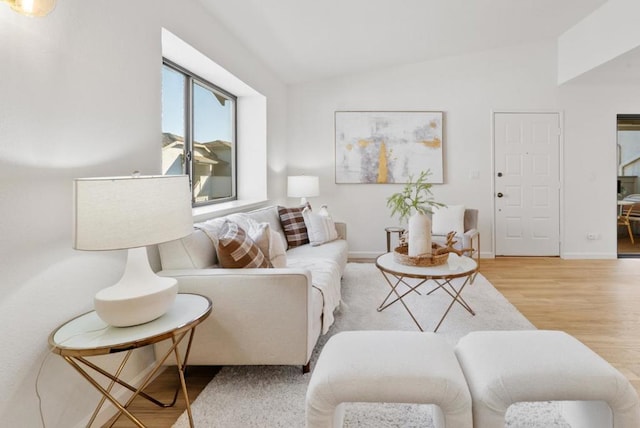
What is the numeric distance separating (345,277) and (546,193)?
10.4 feet

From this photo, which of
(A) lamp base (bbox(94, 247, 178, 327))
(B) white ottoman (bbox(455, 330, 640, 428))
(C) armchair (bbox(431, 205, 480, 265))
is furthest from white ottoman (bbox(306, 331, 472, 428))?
(C) armchair (bbox(431, 205, 480, 265))

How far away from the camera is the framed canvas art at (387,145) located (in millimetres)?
5059

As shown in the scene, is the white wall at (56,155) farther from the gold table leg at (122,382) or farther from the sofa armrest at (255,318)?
the sofa armrest at (255,318)

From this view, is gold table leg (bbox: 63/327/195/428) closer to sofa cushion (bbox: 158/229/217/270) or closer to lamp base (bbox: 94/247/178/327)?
lamp base (bbox: 94/247/178/327)

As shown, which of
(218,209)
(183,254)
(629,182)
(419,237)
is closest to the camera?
(183,254)

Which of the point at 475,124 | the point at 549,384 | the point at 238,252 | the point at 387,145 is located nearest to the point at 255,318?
the point at 238,252

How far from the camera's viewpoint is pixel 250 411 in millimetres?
1729

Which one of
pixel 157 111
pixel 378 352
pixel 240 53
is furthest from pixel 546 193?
pixel 157 111

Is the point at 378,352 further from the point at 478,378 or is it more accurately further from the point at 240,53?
the point at 240,53

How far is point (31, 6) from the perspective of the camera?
1.24 m

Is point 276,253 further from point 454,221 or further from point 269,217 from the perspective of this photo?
point 454,221

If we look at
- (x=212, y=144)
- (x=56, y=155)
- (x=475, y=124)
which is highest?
(x=475, y=124)

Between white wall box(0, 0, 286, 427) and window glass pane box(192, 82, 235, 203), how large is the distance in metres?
1.30

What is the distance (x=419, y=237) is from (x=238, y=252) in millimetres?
1340
